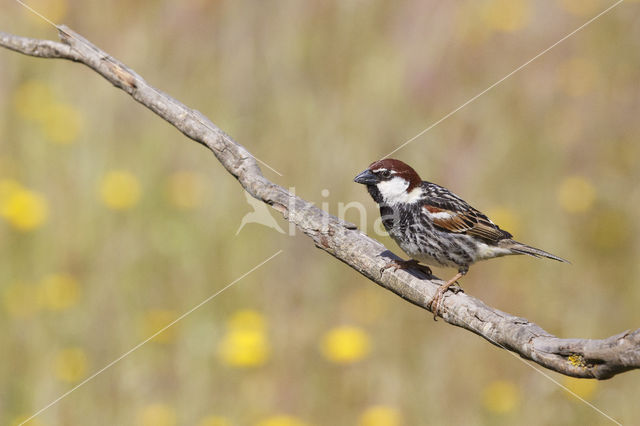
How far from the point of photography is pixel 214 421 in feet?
14.0

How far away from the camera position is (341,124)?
5.96 meters

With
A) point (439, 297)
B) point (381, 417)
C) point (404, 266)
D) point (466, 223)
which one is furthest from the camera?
point (381, 417)

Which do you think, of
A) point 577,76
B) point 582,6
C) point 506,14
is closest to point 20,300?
point 577,76

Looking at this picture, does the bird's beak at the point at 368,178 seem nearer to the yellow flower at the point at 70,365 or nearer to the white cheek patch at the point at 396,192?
the white cheek patch at the point at 396,192

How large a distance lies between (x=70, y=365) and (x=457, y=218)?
246cm

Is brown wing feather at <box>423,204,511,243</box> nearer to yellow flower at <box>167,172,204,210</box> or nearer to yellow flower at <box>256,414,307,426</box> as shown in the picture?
yellow flower at <box>256,414,307,426</box>

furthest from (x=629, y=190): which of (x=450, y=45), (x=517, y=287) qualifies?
(x=450, y=45)

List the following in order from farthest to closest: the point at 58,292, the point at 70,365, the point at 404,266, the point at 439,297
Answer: the point at 58,292
the point at 70,365
the point at 404,266
the point at 439,297

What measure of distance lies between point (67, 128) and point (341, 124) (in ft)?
7.23

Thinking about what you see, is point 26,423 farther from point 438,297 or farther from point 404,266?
point 438,297

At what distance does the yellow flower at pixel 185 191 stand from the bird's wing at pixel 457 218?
7.01 ft

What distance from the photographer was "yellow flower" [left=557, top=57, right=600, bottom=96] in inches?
→ 251

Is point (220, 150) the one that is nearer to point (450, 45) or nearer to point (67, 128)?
point (67, 128)

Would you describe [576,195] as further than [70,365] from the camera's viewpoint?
Yes
